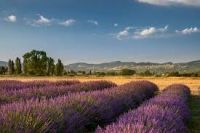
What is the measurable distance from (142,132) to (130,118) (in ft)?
4.56

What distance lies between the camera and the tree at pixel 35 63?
8006 centimetres

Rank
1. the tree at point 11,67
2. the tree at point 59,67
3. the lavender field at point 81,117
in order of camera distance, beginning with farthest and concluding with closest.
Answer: the tree at point 11,67
the tree at point 59,67
the lavender field at point 81,117

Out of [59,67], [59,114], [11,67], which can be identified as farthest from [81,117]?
[11,67]

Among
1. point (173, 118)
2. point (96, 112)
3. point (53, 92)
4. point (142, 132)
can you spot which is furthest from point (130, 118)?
point (53, 92)

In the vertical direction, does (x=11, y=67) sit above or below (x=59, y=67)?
above

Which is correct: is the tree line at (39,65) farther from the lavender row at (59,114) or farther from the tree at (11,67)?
the lavender row at (59,114)

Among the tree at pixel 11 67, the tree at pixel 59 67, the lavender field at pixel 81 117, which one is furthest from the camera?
the tree at pixel 11 67

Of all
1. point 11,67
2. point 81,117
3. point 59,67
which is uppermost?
point 11,67

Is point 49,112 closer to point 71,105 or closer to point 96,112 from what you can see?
point 71,105

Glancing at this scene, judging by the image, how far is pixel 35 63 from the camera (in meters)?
80.7

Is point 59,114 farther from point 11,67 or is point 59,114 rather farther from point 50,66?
point 11,67

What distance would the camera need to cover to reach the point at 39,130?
4551 millimetres

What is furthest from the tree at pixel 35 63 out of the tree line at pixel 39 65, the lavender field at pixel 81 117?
the lavender field at pixel 81 117

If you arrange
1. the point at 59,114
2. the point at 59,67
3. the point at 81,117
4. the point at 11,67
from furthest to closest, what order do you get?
the point at 11,67 < the point at 59,67 < the point at 81,117 < the point at 59,114
